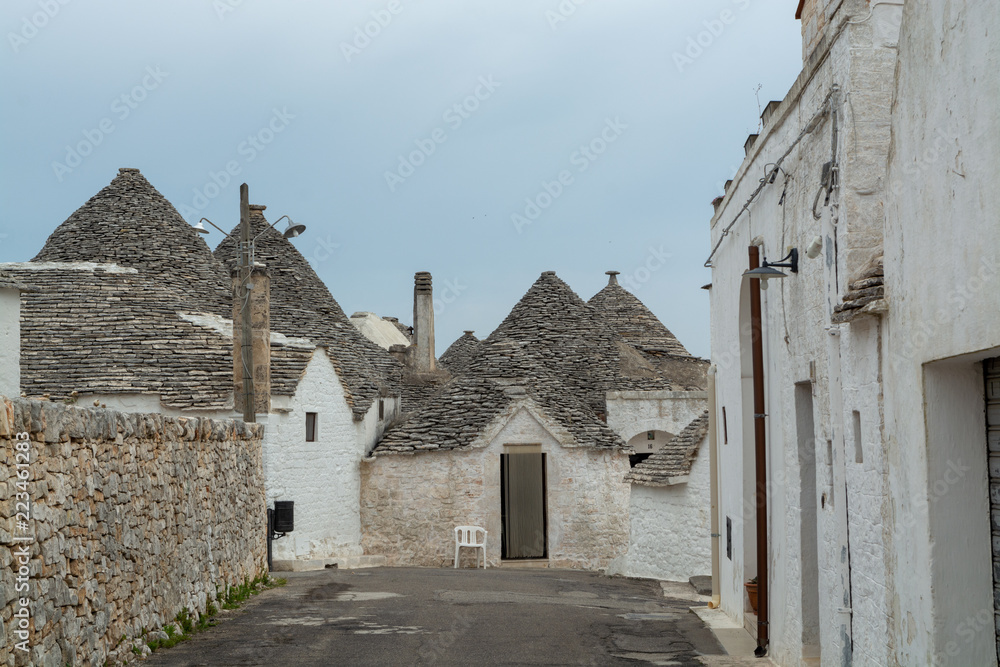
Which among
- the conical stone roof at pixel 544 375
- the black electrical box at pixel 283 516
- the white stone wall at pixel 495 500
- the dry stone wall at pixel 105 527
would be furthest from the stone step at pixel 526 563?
the dry stone wall at pixel 105 527

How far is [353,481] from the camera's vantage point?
24.0 m

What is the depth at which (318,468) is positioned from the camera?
22969mm

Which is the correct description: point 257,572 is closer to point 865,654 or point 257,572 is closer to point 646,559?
point 646,559

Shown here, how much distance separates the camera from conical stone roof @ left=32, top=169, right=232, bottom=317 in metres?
25.8

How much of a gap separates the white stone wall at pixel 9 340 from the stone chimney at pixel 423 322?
1626 centimetres

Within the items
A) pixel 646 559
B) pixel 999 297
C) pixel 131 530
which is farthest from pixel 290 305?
pixel 999 297

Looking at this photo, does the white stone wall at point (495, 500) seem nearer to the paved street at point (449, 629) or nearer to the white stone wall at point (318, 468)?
the white stone wall at point (318, 468)

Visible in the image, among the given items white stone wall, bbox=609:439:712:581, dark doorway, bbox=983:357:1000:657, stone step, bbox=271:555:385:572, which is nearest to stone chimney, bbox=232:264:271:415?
stone step, bbox=271:555:385:572

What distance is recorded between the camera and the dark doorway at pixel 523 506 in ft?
80.7

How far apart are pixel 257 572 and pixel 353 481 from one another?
917 centimetres

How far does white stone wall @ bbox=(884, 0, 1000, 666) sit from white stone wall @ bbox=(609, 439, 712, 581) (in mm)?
11738

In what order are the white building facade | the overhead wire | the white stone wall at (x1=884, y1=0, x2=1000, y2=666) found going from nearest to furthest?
the white stone wall at (x1=884, y1=0, x2=1000, y2=666), the white building facade, the overhead wire

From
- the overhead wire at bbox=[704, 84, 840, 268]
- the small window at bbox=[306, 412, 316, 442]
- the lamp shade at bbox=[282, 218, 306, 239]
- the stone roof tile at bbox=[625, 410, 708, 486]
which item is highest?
the lamp shade at bbox=[282, 218, 306, 239]

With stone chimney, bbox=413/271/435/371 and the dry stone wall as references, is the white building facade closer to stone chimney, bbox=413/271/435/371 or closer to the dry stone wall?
the dry stone wall
